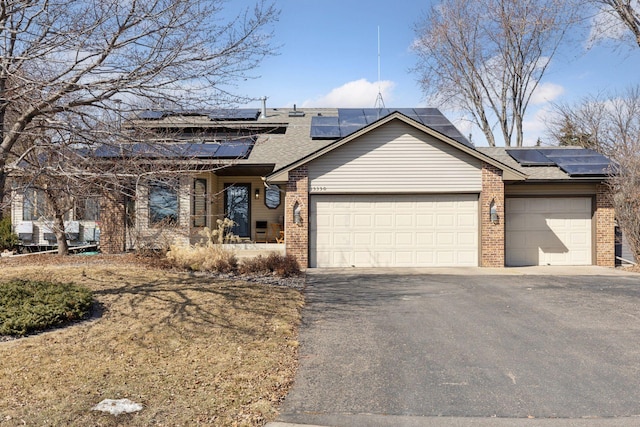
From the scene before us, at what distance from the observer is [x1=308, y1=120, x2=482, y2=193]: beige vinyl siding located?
1368 cm

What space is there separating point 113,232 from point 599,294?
46.3 ft

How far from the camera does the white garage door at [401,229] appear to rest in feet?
45.3

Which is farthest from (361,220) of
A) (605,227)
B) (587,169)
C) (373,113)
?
(605,227)

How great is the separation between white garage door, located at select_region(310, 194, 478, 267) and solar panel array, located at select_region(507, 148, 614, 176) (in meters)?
3.15

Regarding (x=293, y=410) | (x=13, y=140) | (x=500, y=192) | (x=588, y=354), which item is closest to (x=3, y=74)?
(x=13, y=140)

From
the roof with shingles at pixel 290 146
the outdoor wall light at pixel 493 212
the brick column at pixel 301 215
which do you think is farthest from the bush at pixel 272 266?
the outdoor wall light at pixel 493 212

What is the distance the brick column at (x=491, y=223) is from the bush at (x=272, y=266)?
5.90 metres

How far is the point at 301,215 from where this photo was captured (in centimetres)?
1353

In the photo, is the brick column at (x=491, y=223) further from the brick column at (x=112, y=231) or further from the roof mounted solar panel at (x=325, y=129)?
the brick column at (x=112, y=231)

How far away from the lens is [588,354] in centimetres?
586

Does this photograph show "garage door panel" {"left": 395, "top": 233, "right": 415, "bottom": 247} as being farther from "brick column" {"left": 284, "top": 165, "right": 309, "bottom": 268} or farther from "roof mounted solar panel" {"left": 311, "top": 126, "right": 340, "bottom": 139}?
"roof mounted solar panel" {"left": 311, "top": 126, "right": 340, "bottom": 139}

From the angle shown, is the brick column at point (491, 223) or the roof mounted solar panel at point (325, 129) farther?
the roof mounted solar panel at point (325, 129)

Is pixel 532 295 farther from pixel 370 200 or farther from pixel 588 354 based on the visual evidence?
pixel 370 200

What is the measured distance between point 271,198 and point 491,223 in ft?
28.2
